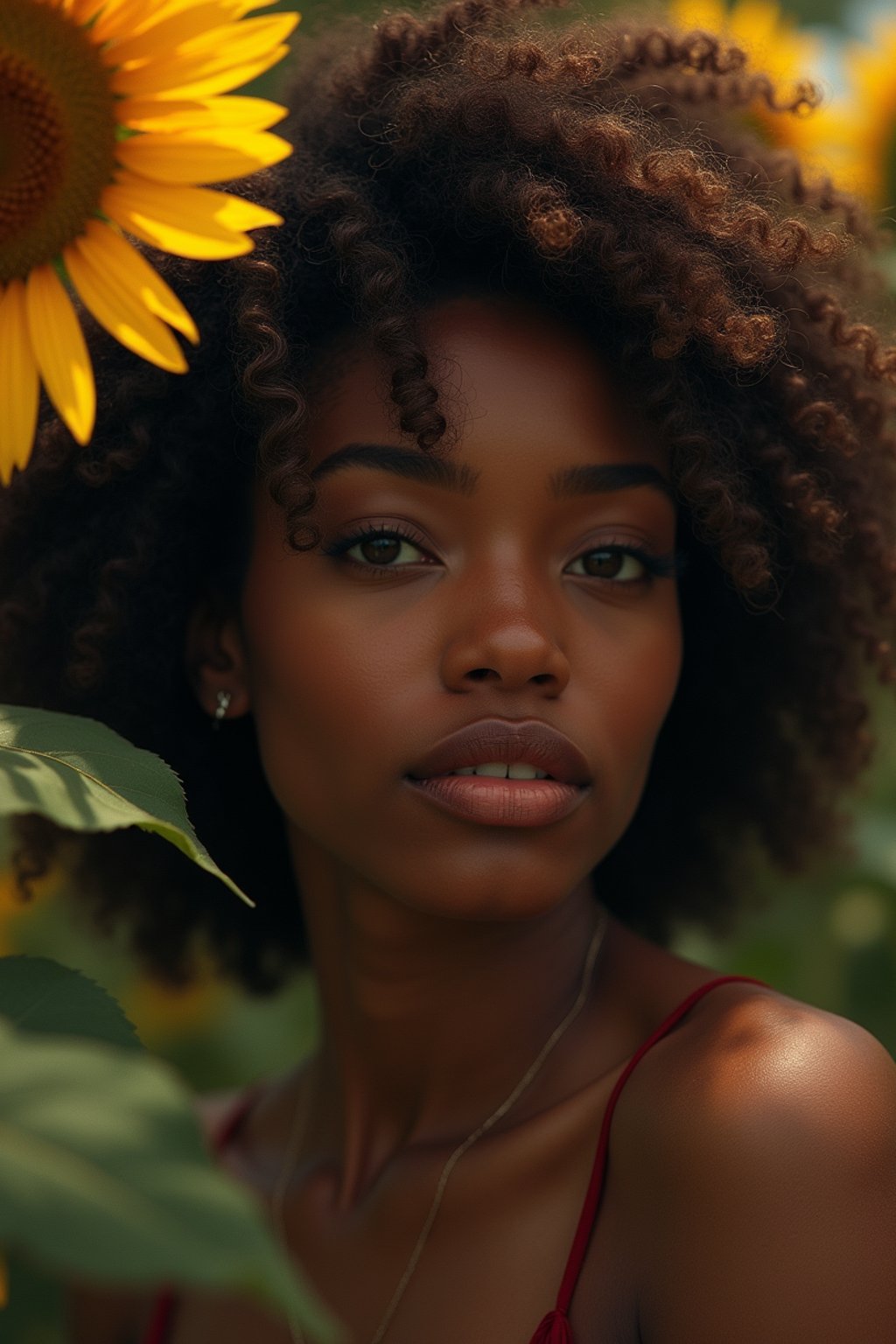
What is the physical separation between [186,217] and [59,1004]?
57 centimetres

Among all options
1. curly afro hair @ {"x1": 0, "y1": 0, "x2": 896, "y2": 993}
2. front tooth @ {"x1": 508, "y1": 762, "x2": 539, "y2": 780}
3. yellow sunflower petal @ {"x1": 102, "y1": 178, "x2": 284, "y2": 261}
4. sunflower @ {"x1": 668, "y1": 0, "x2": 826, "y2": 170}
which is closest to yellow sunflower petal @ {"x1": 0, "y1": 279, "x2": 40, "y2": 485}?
yellow sunflower petal @ {"x1": 102, "y1": 178, "x2": 284, "y2": 261}

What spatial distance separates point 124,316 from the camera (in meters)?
1.23

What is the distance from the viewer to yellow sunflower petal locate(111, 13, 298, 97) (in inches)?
46.2

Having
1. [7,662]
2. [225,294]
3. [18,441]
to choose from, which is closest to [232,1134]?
[7,662]

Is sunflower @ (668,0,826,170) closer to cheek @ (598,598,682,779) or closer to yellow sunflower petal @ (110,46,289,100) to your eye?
cheek @ (598,598,682,779)

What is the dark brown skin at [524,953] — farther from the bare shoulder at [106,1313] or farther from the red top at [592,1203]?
the bare shoulder at [106,1313]

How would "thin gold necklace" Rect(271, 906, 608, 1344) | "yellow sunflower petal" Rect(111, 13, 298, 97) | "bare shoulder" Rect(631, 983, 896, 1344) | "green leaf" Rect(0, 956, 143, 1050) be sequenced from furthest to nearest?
"thin gold necklace" Rect(271, 906, 608, 1344) < "bare shoulder" Rect(631, 983, 896, 1344) < "yellow sunflower petal" Rect(111, 13, 298, 97) < "green leaf" Rect(0, 956, 143, 1050)

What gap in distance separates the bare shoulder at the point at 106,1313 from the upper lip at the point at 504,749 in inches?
35.8

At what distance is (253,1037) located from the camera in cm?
366

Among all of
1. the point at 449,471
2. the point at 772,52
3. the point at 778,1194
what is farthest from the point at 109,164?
the point at 772,52

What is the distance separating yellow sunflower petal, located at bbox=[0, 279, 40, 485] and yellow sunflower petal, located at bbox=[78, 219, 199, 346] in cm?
7

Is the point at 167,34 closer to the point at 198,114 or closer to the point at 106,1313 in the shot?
the point at 198,114

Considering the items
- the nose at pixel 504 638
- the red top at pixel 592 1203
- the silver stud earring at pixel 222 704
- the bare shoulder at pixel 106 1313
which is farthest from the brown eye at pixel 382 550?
the bare shoulder at pixel 106 1313

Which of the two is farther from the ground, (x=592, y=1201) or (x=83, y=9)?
(x=83, y=9)
